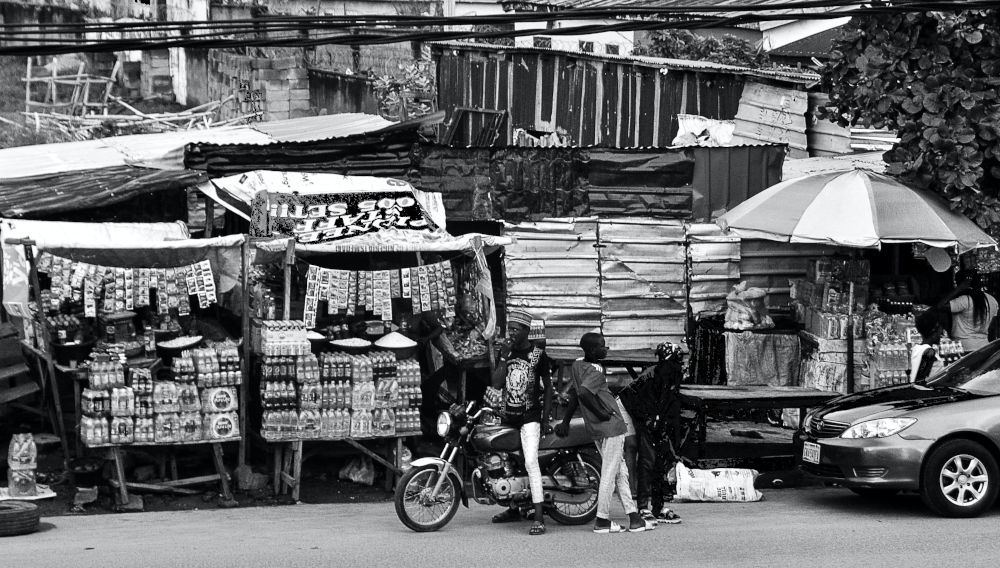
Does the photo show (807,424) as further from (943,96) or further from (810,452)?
(943,96)

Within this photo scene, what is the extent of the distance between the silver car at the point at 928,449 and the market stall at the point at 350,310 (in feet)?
13.3

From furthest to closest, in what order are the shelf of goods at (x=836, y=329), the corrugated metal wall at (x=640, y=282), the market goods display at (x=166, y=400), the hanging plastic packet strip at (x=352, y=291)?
the corrugated metal wall at (x=640, y=282) < the shelf of goods at (x=836, y=329) < the hanging plastic packet strip at (x=352, y=291) < the market goods display at (x=166, y=400)

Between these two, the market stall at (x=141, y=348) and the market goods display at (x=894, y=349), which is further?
the market goods display at (x=894, y=349)

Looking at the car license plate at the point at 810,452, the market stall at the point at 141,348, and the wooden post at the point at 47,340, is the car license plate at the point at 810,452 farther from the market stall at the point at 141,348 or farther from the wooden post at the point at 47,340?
the wooden post at the point at 47,340

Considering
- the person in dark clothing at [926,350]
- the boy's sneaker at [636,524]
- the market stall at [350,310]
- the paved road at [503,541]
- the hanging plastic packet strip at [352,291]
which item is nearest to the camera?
the paved road at [503,541]

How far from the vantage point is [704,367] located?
15.9 metres

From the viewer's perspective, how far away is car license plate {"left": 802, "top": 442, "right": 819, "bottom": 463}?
36.2 ft

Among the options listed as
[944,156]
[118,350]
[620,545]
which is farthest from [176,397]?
[944,156]

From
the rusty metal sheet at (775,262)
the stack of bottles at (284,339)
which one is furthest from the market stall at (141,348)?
the rusty metal sheet at (775,262)

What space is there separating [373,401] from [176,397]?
1872 millimetres

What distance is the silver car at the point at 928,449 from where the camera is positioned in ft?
34.1

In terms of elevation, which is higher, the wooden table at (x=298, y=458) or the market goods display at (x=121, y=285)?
the market goods display at (x=121, y=285)

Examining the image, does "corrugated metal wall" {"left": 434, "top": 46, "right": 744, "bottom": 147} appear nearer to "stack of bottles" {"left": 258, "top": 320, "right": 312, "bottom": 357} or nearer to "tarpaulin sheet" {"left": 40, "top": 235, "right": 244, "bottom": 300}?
"tarpaulin sheet" {"left": 40, "top": 235, "right": 244, "bottom": 300}

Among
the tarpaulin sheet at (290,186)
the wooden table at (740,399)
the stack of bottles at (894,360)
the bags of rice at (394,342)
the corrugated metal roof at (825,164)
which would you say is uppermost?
the corrugated metal roof at (825,164)
